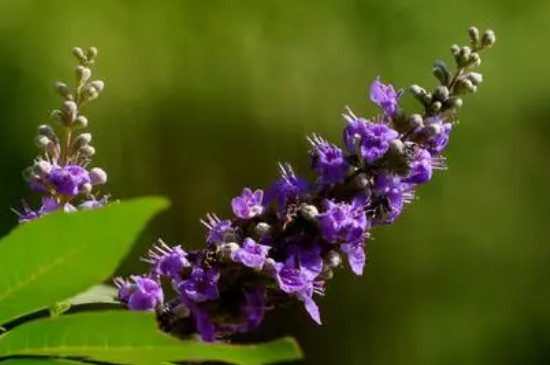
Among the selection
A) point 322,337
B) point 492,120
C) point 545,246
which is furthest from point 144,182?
point 545,246

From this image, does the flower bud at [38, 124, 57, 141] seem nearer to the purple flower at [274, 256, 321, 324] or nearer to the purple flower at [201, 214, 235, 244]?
the purple flower at [201, 214, 235, 244]

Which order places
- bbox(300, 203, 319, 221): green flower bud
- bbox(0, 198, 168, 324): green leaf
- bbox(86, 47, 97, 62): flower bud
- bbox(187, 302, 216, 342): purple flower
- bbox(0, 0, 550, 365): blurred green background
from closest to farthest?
bbox(0, 198, 168, 324): green leaf → bbox(187, 302, 216, 342): purple flower → bbox(300, 203, 319, 221): green flower bud → bbox(86, 47, 97, 62): flower bud → bbox(0, 0, 550, 365): blurred green background

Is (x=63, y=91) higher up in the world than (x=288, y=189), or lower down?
higher up

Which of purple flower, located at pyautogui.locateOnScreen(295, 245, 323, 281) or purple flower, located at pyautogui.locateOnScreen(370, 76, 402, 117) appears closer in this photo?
purple flower, located at pyautogui.locateOnScreen(295, 245, 323, 281)

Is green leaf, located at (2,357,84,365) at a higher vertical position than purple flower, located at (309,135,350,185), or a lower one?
lower

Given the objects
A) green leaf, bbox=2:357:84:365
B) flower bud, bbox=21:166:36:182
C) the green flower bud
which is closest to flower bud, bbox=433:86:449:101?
the green flower bud

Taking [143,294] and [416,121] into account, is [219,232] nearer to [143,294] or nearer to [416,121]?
[143,294]

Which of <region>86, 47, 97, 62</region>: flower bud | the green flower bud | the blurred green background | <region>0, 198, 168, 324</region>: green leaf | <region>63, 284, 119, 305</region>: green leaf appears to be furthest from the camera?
the blurred green background

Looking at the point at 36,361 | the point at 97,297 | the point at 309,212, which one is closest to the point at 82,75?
the point at 97,297
